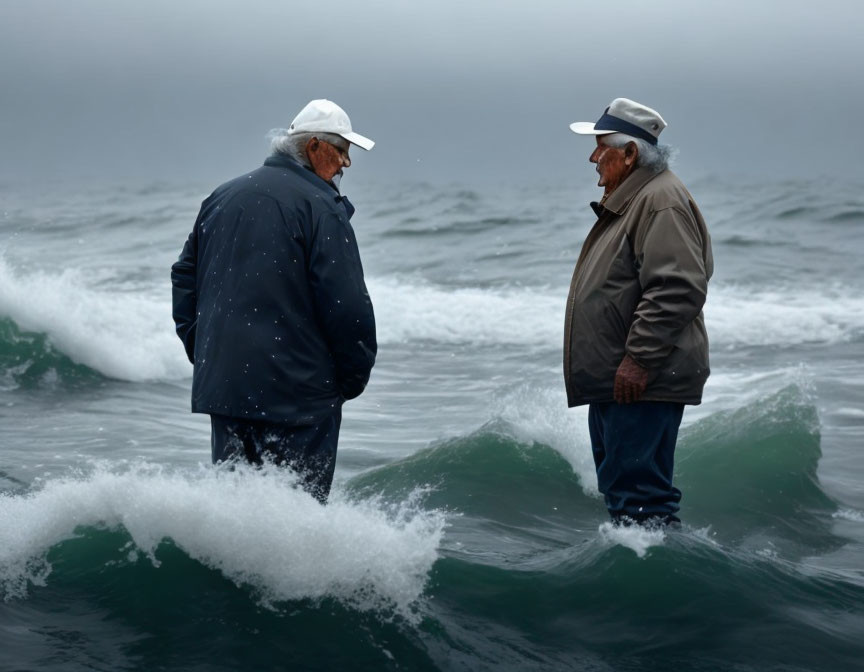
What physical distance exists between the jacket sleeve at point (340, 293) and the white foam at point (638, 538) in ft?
3.78

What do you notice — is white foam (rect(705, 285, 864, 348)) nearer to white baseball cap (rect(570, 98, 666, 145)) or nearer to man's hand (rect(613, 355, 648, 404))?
white baseball cap (rect(570, 98, 666, 145))

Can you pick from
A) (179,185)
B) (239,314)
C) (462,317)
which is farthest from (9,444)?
(179,185)

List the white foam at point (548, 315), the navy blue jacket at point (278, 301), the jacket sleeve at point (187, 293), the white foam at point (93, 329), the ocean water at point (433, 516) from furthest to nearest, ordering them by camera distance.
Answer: the white foam at point (548, 315) < the white foam at point (93, 329) < the jacket sleeve at point (187, 293) < the navy blue jacket at point (278, 301) < the ocean water at point (433, 516)

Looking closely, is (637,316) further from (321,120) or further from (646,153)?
(321,120)

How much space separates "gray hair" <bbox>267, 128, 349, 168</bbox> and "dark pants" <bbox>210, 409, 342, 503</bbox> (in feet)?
2.98

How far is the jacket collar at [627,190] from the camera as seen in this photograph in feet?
13.5

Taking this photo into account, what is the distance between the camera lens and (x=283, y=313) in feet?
12.5

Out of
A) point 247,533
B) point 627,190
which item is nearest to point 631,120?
point 627,190

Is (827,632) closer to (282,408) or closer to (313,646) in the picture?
(313,646)

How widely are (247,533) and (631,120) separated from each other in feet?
6.56

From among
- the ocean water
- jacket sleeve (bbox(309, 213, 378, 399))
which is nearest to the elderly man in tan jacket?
the ocean water

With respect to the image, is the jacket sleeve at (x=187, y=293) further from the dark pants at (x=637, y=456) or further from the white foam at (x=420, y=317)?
the white foam at (x=420, y=317)

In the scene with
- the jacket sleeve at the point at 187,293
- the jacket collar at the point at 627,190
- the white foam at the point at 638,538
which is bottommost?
the white foam at the point at 638,538

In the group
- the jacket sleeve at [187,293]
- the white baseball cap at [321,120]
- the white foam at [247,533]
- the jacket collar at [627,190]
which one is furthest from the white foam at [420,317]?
the jacket collar at [627,190]
